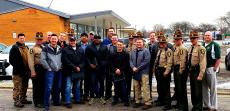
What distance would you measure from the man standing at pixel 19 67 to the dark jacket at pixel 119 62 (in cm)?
225

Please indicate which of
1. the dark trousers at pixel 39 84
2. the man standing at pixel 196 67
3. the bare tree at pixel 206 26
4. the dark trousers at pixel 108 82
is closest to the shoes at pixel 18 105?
the dark trousers at pixel 39 84

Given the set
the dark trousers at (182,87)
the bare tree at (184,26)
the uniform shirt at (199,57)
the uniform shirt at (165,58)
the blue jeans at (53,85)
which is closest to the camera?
the uniform shirt at (199,57)

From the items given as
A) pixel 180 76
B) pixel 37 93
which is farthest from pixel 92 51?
pixel 180 76

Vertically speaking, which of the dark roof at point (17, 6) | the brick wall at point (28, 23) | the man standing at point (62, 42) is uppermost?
the dark roof at point (17, 6)

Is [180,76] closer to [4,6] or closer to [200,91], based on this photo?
[200,91]

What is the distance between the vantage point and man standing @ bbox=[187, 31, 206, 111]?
30.9 feet

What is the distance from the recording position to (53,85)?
10.6 metres

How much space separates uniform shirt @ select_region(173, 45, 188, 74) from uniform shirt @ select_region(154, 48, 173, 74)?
156mm

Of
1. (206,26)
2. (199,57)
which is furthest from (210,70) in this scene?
(206,26)

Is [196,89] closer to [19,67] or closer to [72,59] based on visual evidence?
[72,59]

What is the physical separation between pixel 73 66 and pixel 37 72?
3.09 ft

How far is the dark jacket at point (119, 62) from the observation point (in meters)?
10.8

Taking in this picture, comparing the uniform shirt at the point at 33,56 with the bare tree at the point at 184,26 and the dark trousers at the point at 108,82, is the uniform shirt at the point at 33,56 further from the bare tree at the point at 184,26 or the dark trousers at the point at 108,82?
the bare tree at the point at 184,26

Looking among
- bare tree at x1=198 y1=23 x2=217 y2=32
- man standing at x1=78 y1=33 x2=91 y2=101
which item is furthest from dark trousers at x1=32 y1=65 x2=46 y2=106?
bare tree at x1=198 y1=23 x2=217 y2=32
